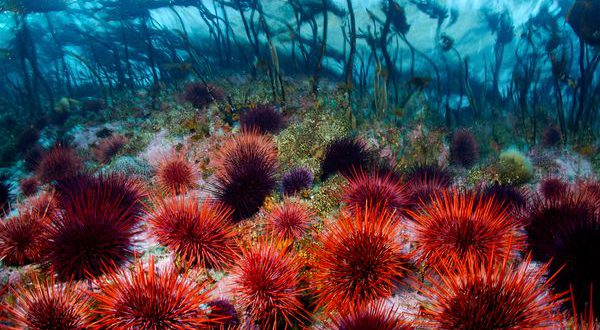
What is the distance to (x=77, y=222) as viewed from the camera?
302cm

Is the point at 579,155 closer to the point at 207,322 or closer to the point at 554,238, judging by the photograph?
the point at 554,238

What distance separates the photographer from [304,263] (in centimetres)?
327

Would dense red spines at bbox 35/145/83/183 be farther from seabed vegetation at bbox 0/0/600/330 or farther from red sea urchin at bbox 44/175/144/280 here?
red sea urchin at bbox 44/175/144/280

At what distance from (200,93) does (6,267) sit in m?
6.61

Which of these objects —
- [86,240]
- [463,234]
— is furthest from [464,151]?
[86,240]

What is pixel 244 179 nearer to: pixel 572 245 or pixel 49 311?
pixel 49 311

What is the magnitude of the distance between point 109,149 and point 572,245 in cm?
987

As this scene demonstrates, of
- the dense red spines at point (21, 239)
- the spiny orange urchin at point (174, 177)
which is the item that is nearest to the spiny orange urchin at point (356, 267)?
the spiny orange urchin at point (174, 177)

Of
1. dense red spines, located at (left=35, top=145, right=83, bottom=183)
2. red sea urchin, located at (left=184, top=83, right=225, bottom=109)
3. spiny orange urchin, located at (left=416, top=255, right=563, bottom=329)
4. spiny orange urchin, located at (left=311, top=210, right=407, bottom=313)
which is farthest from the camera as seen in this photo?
red sea urchin, located at (left=184, top=83, right=225, bottom=109)

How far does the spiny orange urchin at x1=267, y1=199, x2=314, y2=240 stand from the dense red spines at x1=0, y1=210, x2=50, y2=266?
2.84m


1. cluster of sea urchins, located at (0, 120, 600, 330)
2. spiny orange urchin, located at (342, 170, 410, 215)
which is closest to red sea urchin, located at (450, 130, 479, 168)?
cluster of sea urchins, located at (0, 120, 600, 330)

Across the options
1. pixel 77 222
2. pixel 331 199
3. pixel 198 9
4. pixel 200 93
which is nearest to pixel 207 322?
pixel 77 222

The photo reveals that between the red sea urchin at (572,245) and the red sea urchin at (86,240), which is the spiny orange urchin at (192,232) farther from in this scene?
the red sea urchin at (572,245)

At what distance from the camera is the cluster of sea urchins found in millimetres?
2307
